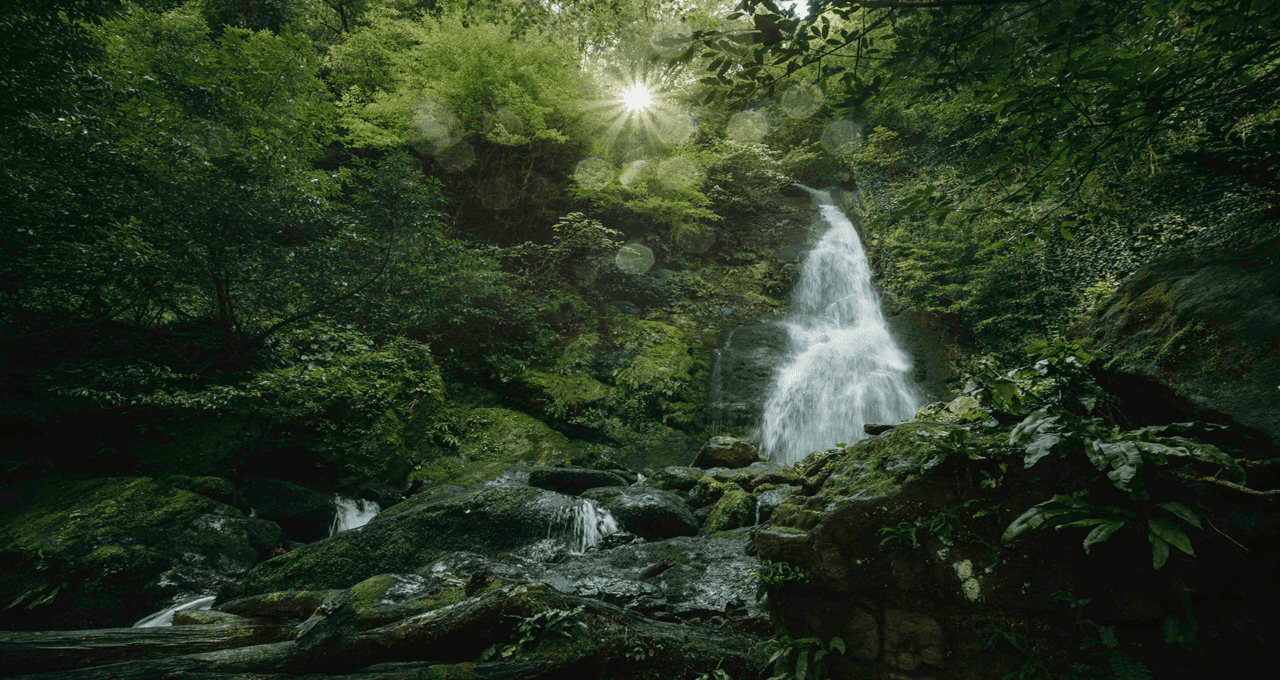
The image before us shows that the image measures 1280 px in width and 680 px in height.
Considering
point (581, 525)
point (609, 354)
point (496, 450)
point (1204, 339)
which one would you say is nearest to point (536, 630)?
point (581, 525)

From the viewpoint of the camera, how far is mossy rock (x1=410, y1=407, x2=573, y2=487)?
8.42m

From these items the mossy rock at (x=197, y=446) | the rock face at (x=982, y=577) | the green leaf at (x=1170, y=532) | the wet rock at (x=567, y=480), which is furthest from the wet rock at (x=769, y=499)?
the mossy rock at (x=197, y=446)

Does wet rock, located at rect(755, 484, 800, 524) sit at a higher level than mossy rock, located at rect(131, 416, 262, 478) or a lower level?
lower

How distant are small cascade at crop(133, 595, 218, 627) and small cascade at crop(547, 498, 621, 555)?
347 cm

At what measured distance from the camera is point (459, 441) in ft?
30.2

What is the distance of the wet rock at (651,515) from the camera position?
5934 mm

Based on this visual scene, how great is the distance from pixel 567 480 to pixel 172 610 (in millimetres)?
4647

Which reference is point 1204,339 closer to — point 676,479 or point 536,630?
point 536,630

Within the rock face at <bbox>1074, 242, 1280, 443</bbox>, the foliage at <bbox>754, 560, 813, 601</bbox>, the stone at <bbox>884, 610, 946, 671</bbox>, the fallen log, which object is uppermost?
the rock face at <bbox>1074, 242, 1280, 443</bbox>

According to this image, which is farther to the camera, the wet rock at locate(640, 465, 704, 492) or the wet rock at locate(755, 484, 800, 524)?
the wet rock at locate(640, 465, 704, 492)

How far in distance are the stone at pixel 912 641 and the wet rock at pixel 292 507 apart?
739 cm

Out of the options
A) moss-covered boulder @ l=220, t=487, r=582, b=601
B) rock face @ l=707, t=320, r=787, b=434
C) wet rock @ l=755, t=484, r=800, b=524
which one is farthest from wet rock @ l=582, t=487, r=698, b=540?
rock face @ l=707, t=320, r=787, b=434

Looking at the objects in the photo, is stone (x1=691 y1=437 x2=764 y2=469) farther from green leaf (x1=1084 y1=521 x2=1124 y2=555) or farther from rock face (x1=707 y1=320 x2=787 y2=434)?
green leaf (x1=1084 y1=521 x2=1124 y2=555)

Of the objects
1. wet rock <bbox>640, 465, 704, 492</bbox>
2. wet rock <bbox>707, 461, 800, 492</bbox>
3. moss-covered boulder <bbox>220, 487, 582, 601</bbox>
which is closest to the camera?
moss-covered boulder <bbox>220, 487, 582, 601</bbox>
